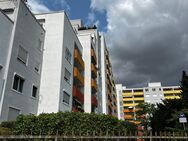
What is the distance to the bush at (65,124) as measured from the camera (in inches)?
537

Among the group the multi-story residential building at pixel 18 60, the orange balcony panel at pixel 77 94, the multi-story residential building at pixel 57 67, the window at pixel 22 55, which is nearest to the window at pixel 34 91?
the multi-story residential building at pixel 18 60

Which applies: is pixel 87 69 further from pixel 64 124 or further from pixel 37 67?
pixel 64 124

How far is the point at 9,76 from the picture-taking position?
1738 centimetres

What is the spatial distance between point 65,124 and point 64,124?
0.08 meters

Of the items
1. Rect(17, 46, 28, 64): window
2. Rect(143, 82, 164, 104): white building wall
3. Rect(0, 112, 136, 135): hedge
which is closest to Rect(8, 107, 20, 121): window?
Rect(0, 112, 136, 135): hedge

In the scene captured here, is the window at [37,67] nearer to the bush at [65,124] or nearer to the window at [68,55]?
the window at [68,55]

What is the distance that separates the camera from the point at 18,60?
19359mm

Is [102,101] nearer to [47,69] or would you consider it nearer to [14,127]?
[47,69]

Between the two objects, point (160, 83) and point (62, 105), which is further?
point (160, 83)

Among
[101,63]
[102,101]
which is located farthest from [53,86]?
[101,63]

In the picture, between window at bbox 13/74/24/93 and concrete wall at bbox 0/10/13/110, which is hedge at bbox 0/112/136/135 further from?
window at bbox 13/74/24/93

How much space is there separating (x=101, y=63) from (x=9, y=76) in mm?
40258

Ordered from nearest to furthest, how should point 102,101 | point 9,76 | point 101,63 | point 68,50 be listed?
point 9,76
point 68,50
point 102,101
point 101,63

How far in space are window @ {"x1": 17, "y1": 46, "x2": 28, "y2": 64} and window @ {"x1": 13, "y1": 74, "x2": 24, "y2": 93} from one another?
1926 mm
